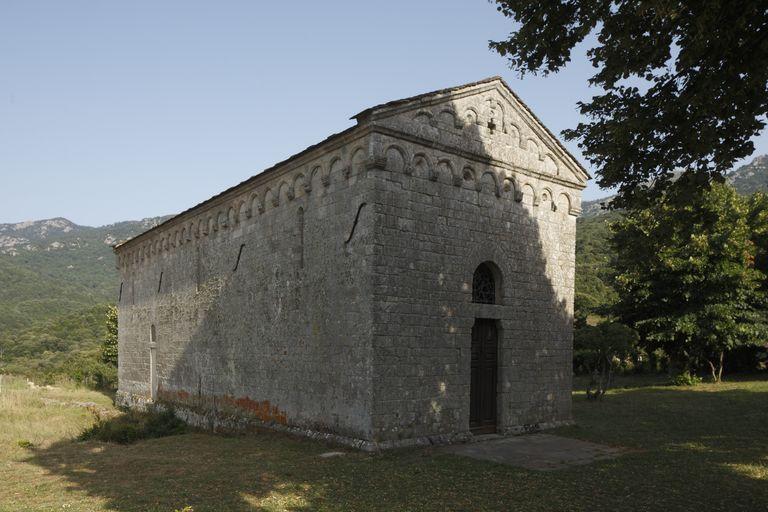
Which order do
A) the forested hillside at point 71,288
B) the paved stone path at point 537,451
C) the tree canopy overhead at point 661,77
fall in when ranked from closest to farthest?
the tree canopy overhead at point 661,77
the paved stone path at point 537,451
the forested hillside at point 71,288

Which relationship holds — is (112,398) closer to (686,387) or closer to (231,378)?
(231,378)

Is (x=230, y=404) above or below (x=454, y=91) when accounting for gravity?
below

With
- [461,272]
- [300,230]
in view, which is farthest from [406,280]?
[300,230]

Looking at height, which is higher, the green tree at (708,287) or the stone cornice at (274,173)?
the stone cornice at (274,173)

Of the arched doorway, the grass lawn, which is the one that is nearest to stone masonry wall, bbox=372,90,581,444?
the arched doorway

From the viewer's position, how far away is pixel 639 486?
834 centimetres

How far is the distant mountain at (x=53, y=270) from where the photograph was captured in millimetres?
73750

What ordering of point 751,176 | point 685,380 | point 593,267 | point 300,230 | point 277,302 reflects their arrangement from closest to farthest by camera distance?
point 300,230 < point 277,302 < point 685,380 < point 593,267 < point 751,176

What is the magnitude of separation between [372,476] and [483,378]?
4575 millimetres

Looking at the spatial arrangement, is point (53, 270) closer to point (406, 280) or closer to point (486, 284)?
point (486, 284)

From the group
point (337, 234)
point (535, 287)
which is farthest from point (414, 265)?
point (535, 287)

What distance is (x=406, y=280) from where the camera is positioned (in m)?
11.0

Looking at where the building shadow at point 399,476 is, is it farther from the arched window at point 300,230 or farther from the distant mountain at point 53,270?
the distant mountain at point 53,270

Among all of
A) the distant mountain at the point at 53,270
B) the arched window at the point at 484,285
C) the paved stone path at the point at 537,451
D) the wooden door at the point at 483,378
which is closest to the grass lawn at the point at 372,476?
the paved stone path at the point at 537,451
